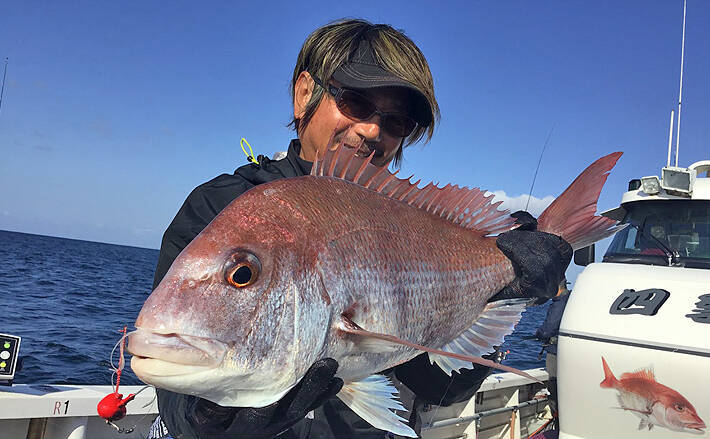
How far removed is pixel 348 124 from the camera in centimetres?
236

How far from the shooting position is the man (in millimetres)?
2066

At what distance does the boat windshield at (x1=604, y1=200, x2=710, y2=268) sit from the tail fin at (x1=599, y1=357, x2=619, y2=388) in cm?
149

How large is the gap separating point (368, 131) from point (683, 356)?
9.72 ft

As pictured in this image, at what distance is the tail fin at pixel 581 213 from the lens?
2.13 m

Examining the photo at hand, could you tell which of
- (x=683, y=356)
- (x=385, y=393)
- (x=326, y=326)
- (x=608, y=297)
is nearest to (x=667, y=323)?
(x=683, y=356)

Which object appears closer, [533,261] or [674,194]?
[533,261]

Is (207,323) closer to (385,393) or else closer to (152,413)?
(385,393)

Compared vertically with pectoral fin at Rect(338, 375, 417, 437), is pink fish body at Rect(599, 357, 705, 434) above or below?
below

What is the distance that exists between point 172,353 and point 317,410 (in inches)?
42.7

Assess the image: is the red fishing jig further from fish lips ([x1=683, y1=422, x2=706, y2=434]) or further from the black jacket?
fish lips ([x1=683, y1=422, x2=706, y2=434])

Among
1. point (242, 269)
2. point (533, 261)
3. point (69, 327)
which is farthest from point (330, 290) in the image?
point (69, 327)

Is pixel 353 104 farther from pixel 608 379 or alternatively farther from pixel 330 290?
pixel 608 379

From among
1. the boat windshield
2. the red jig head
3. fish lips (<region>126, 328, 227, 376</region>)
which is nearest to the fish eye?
fish lips (<region>126, 328, 227, 376</region>)

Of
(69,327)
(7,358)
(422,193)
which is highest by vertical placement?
(422,193)
